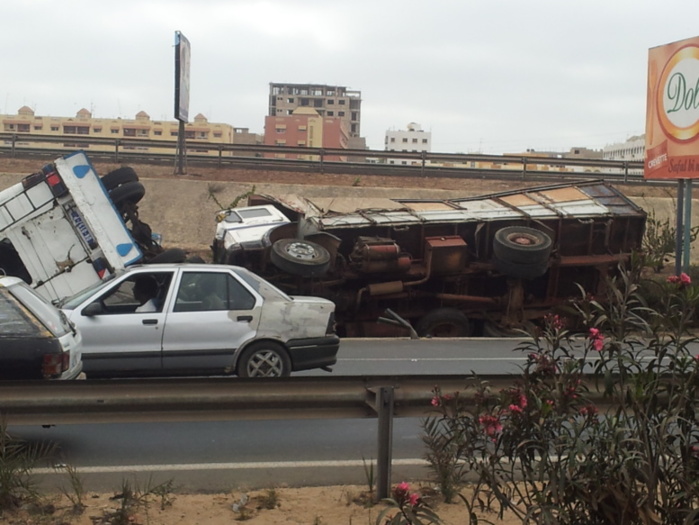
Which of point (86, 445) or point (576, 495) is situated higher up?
point (576, 495)

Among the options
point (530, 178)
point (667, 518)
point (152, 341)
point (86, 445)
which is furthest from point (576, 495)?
point (530, 178)

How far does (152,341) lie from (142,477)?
2872mm

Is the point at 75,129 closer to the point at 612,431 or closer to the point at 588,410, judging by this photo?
the point at 588,410

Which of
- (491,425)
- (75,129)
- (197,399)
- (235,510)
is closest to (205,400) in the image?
(197,399)

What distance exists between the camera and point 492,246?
17781 millimetres

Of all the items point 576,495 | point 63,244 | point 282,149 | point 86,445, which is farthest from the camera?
point 282,149

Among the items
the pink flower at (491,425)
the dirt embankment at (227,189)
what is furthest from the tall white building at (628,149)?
the pink flower at (491,425)

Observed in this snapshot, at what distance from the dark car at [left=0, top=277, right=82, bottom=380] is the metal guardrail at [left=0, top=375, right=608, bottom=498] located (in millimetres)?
1461

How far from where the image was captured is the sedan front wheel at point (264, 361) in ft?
30.5

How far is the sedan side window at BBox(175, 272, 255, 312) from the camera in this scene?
9.41 metres

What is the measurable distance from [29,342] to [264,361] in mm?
2777

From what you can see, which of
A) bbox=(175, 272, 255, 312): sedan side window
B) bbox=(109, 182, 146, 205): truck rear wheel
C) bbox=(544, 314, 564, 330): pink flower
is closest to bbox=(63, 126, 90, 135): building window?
bbox=(109, 182, 146, 205): truck rear wheel

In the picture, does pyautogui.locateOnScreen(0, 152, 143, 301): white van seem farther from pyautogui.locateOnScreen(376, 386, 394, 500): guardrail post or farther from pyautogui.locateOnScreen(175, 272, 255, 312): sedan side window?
pyautogui.locateOnScreen(376, 386, 394, 500): guardrail post

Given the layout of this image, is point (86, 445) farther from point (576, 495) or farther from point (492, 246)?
point (492, 246)
